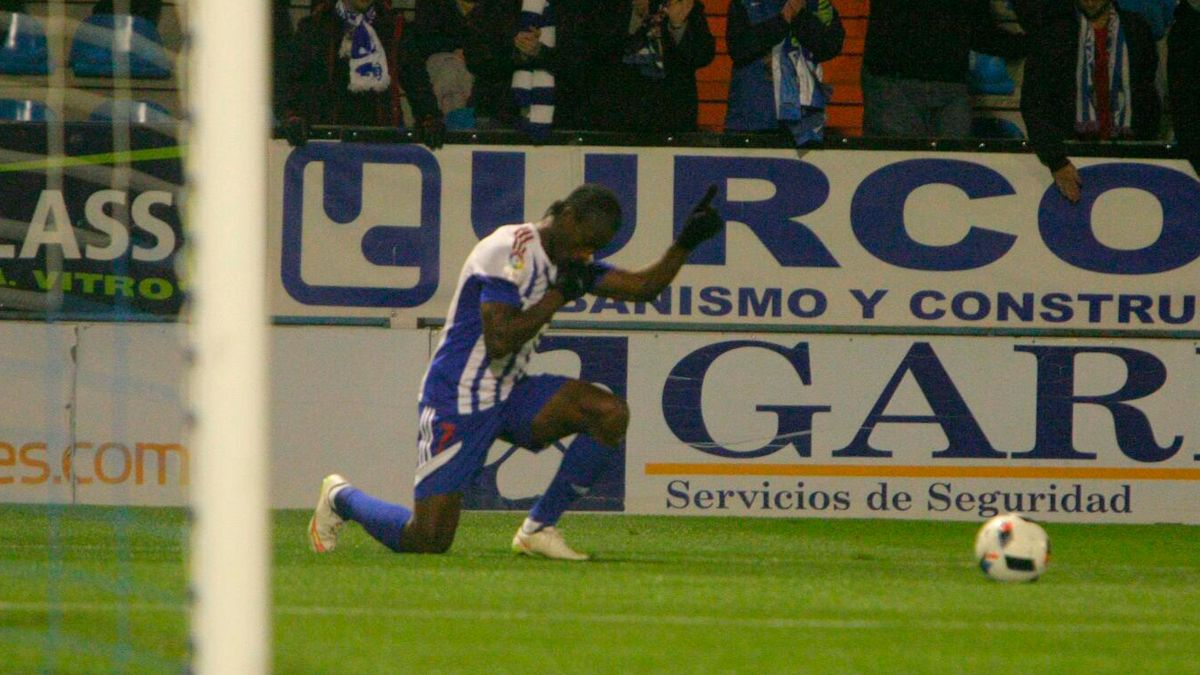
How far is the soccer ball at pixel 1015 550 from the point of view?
7.11 meters

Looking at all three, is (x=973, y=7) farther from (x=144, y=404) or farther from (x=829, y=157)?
(x=144, y=404)

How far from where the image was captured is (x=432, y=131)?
1050cm

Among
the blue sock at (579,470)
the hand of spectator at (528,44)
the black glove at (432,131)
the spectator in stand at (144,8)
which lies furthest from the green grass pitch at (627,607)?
the spectator in stand at (144,8)

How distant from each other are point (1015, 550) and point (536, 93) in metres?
4.45

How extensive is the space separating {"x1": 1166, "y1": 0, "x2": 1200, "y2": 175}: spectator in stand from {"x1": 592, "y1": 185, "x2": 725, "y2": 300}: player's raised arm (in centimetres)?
441

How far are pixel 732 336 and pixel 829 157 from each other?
117 centimetres

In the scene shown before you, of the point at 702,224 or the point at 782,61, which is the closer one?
the point at 702,224

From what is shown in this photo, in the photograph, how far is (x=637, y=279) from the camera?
7.48m

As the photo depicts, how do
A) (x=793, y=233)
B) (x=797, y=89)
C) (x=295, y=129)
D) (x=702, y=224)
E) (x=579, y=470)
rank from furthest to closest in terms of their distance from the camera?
(x=793, y=233), (x=797, y=89), (x=295, y=129), (x=579, y=470), (x=702, y=224)

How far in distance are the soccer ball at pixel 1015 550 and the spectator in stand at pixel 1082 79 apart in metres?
3.94

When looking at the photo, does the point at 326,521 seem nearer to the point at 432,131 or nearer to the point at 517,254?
the point at 517,254

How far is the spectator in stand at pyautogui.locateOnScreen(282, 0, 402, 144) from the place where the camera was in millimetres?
10547

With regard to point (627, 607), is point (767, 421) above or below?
below

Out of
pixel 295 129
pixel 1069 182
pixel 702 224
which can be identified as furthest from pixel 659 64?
pixel 702 224
